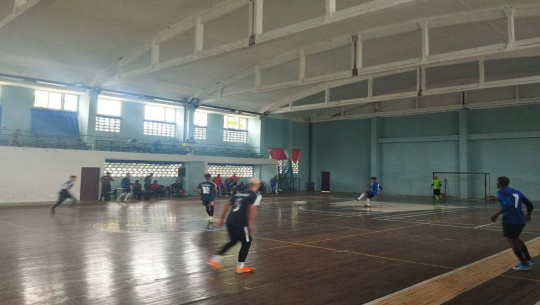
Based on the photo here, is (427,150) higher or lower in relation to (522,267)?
higher

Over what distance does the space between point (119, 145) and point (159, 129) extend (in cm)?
420

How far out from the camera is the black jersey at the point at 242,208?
6930 millimetres

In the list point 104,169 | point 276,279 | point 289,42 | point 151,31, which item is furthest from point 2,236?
point 289,42

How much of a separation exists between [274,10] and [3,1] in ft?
36.8

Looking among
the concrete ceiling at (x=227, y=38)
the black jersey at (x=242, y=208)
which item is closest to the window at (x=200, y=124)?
the concrete ceiling at (x=227, y=38)

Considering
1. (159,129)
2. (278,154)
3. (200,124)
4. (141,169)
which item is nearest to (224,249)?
(141,169)

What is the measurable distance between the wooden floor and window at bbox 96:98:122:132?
15558 millimetres

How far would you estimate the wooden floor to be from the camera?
565cm

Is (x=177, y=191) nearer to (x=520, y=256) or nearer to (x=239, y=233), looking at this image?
(x=239, y=233)

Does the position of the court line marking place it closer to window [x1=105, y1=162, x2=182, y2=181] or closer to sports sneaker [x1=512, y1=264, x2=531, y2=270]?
sports sneaker [x1=512, y1=264, x2=531, y2=270]

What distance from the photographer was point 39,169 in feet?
74.1

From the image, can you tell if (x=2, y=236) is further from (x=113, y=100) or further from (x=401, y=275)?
(x=113, y=100)

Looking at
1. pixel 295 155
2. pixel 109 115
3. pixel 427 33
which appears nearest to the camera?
pixel 427 33

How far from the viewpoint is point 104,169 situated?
25.1 meters
